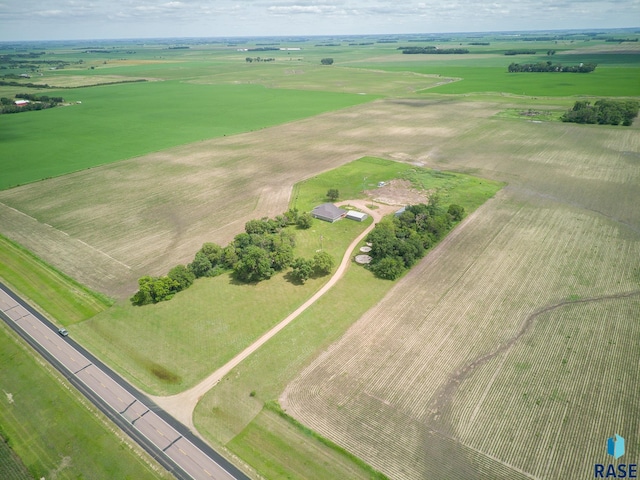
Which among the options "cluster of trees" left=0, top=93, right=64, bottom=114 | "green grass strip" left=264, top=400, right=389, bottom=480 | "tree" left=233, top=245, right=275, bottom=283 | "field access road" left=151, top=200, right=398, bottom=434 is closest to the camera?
"green grass strip" left=264, top=400, right=389, bottom=480

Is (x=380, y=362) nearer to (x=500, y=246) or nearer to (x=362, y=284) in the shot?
(x=362, y=284)

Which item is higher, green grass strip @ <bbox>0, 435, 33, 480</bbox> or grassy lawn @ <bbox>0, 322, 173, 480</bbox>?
grassy lawn @ <bbox>0, 322, 173, 480</bbox>

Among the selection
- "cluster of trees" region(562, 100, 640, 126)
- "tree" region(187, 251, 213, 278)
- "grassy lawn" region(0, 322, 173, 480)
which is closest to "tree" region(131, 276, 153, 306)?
"tree" region(187, 251, 213, 278)

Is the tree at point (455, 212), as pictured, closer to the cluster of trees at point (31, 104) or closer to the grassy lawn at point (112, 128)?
the grassy lawn at point (112, 128)

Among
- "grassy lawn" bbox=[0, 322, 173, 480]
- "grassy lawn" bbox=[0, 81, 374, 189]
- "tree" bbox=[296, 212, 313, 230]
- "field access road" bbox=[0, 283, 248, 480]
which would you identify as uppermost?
"grassy lawn" bbox=[0, 81, 374, 189]

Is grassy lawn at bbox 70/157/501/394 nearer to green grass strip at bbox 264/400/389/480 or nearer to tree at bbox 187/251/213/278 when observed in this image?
tree at bbox 187/251/213/278

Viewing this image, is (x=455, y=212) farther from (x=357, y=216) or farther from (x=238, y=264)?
(x=238, y=264)

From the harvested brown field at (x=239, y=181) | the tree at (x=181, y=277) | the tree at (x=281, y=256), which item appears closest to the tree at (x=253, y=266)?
the tree at (x=281, y=256)
